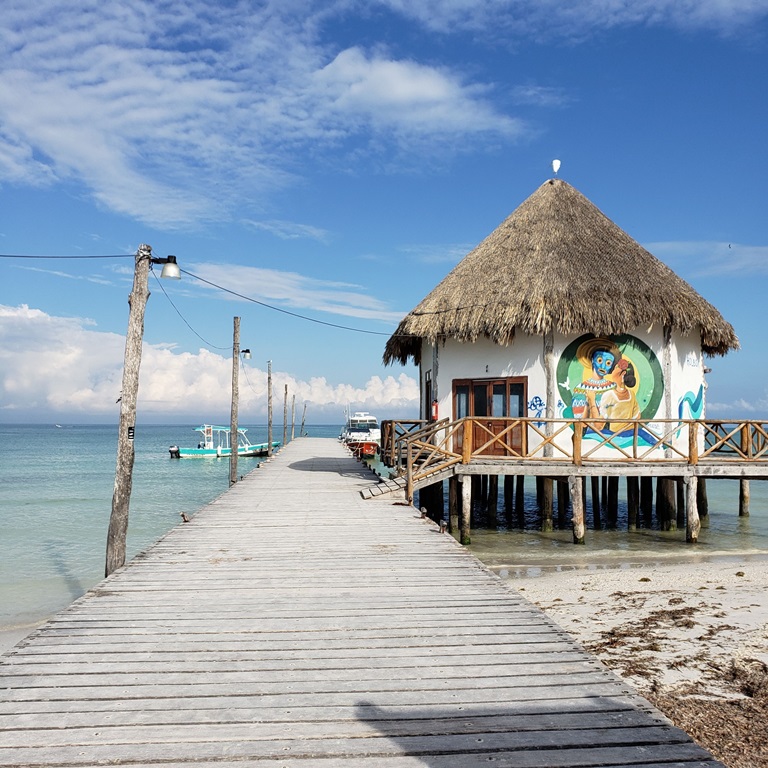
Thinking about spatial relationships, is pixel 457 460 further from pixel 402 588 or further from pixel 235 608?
pixel 235 608

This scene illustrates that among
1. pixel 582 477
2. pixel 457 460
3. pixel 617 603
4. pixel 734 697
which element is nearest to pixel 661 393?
pixel 582 477

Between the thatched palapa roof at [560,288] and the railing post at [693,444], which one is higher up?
the thatched palapa roof at [560,288]

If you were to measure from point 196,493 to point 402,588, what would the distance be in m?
26.7

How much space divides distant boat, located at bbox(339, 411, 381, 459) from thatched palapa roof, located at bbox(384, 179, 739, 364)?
14247 mm

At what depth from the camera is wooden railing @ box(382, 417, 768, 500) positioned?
14.6 meters

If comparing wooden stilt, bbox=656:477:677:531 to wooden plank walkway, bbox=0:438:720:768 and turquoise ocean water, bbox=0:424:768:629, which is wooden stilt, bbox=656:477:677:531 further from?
wooden plank walkway, bbox=0:438:720:768

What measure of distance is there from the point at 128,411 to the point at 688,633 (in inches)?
302

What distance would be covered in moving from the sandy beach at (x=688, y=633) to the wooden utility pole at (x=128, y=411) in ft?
19.0

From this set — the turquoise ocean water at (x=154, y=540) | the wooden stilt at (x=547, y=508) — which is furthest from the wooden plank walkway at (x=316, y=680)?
the wooden stilt at (x=547, y=508)

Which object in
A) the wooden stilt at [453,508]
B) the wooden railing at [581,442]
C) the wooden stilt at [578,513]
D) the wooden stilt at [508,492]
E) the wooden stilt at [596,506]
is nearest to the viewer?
the wooden railing at [581,442]

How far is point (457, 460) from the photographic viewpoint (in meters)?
14.5

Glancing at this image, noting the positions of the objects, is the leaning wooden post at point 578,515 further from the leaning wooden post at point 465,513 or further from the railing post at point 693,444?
the railing post at point 693,444

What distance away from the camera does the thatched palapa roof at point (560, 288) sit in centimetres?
1544

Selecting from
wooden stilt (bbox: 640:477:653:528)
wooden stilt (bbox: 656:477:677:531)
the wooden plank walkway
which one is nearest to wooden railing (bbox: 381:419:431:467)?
wooden stilt (bbox: 656:477:677:531)
